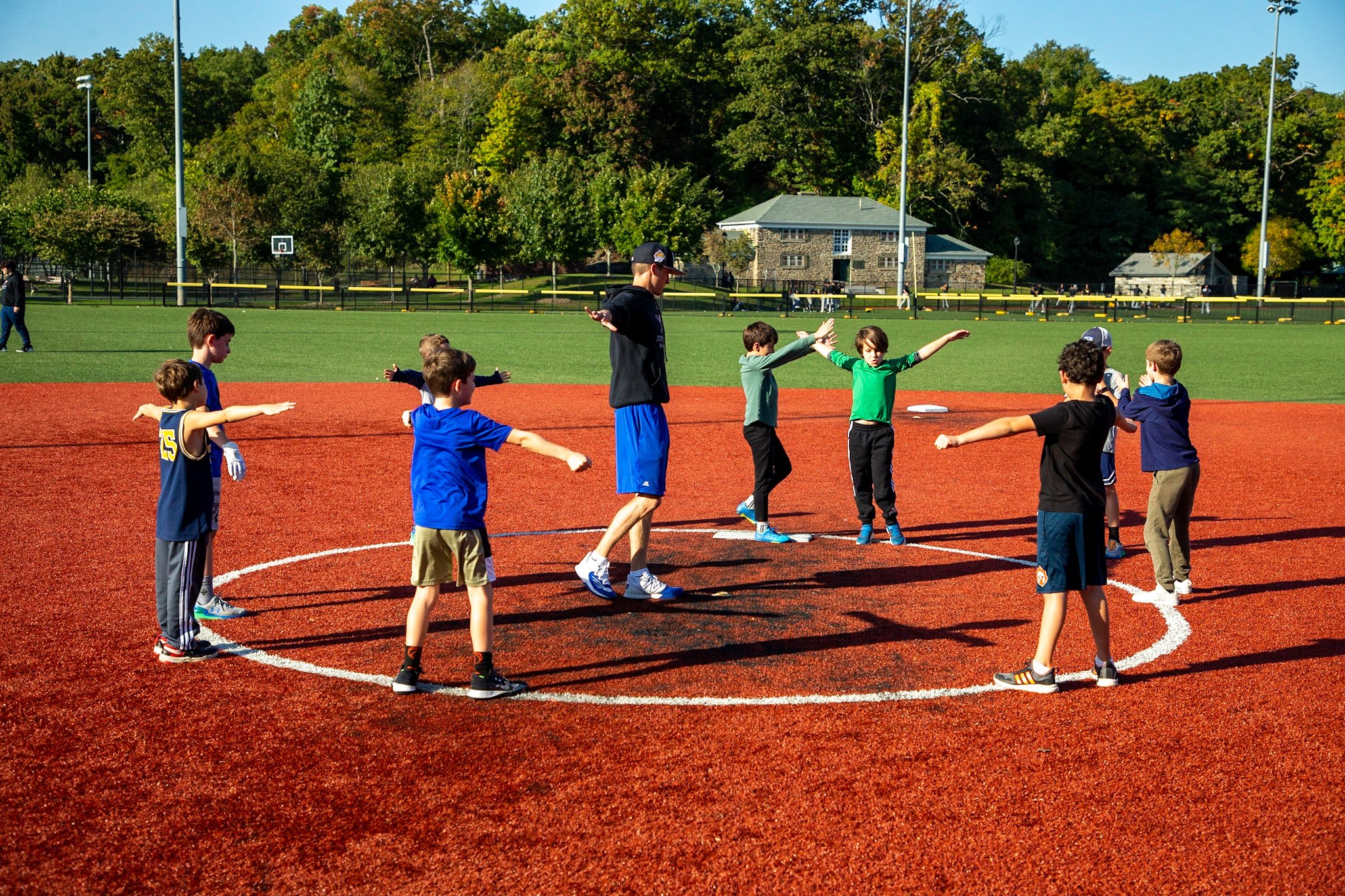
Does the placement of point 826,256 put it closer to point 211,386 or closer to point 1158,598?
point 1158,598

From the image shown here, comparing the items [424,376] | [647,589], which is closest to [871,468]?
[647,589]

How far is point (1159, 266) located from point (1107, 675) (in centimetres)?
10041

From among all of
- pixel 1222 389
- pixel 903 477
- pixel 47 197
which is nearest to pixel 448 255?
pixel 47 197

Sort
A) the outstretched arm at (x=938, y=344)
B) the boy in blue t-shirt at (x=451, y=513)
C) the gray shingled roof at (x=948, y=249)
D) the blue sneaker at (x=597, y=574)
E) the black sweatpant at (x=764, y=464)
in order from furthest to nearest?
the gray shingled roof at (x=948, y=249)
the black sweatpant at (x=764, y=464)
the outstretched arm at (x=938, y=344)
the blue sneaker at (x=597, y=574)
the boy in blue t-shirt at (x=451, y=513)

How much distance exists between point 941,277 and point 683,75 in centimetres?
2824

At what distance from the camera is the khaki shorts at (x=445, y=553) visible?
6.05 metres

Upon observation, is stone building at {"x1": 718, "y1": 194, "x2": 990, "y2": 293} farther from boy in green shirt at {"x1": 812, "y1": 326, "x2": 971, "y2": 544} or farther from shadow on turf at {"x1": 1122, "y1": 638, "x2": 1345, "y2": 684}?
shadow on turf at {"x1": 1122, "y1": 638, "x2": 1345, "y2": 684}

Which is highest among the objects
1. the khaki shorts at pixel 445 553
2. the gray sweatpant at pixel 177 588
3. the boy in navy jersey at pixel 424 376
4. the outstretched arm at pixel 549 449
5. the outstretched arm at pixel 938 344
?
the outstretched arm at pixel 938 344

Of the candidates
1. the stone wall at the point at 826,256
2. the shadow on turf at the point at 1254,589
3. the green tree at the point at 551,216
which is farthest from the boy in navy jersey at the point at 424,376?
the stone wall at the point at 826,256

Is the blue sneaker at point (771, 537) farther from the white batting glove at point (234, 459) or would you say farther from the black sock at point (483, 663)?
the white batting glove at point (234, 459)

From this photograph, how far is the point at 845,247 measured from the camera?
288ft

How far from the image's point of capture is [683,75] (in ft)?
317

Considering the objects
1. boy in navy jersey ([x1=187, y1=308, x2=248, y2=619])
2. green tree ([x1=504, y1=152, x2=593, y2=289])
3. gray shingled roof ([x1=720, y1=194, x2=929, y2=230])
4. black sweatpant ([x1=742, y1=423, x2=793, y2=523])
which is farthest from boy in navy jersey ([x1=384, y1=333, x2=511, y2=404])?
gray shingled roof ([x1=720, y1=194, x2=929, y2=230])

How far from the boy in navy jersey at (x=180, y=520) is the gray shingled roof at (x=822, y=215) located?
80139mm
